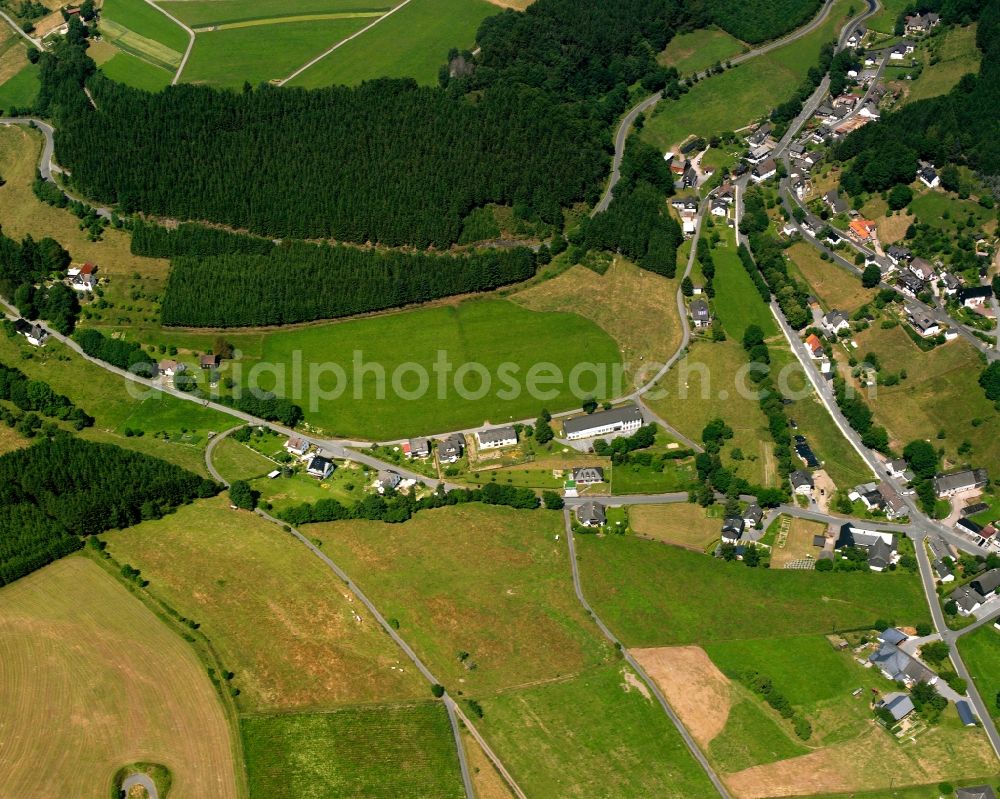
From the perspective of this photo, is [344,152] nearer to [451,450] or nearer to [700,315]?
[451,450]

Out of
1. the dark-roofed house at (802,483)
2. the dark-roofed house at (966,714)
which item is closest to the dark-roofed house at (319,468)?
the dark-roofed house at (802,483)

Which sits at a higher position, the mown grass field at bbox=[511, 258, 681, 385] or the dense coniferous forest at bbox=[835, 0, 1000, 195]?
the dense coniferous forest at bbox=[835, 0, 1000, 195]

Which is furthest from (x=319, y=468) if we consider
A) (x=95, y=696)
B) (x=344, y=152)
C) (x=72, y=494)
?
(x=344, y=152)

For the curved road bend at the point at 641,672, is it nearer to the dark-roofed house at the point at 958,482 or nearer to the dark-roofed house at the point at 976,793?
the dark-roofed house at the point at 976,793

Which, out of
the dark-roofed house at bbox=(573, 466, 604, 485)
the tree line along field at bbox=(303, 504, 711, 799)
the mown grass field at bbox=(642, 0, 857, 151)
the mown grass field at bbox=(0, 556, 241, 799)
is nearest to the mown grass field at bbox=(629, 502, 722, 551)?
the dark-roofed house at bbox=(573, 466, 604, 485)

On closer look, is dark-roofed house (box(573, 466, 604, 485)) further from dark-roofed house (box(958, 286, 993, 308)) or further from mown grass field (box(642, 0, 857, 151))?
mown grass field (box(642, 0, 857, 151))

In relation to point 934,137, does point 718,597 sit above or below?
below

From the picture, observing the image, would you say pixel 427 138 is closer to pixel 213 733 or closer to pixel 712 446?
pixel 712 446
